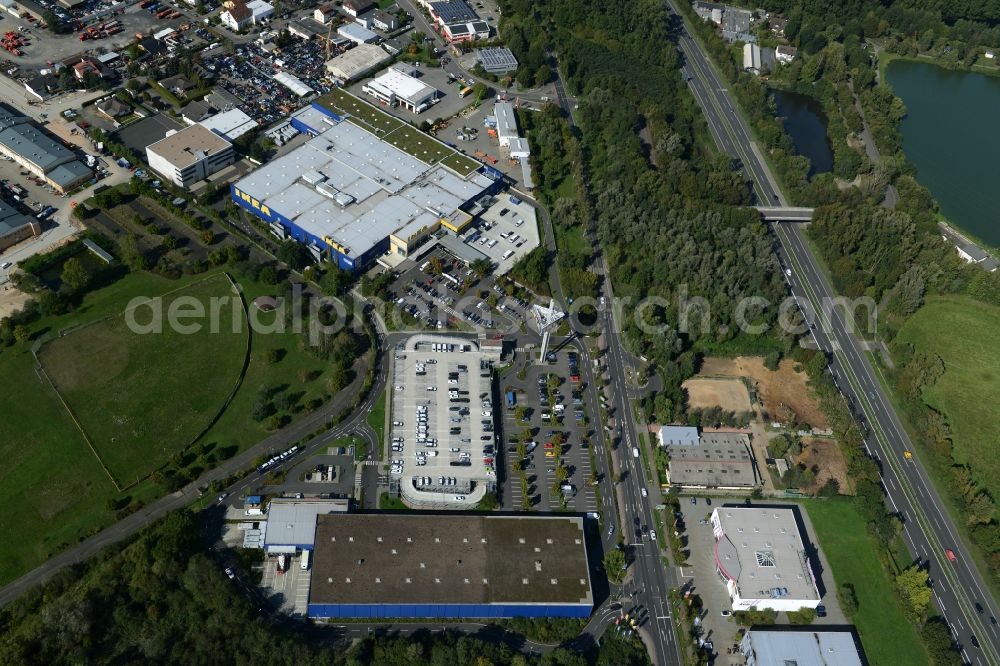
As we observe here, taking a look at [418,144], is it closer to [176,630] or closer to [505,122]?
[505,122]

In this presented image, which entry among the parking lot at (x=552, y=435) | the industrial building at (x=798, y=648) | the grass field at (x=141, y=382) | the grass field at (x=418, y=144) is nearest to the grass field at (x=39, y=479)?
the grass field at (x=141, y=382)

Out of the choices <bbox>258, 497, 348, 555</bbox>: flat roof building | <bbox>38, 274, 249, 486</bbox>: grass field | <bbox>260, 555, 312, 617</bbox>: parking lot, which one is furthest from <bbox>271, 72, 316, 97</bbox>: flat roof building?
<bbox>260, 555, 312, 617</bbox>: parking lot

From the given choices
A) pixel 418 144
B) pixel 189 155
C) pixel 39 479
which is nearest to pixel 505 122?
pixel 418 144

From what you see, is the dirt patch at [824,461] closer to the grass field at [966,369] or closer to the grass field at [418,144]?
the grass field at [966,369]

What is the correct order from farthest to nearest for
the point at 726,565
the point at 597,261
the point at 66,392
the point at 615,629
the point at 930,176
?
the point at 930,176 → the point at 597,261 → the point at 66,392 → the point at 726,565 → the point at 615,629

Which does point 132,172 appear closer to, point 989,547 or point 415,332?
point 415,332

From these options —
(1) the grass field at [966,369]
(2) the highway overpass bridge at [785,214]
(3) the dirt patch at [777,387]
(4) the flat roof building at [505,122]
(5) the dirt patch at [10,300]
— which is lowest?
(5) the dirt patch at [10,300]

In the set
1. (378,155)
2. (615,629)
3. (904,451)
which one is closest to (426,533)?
(615,629)
